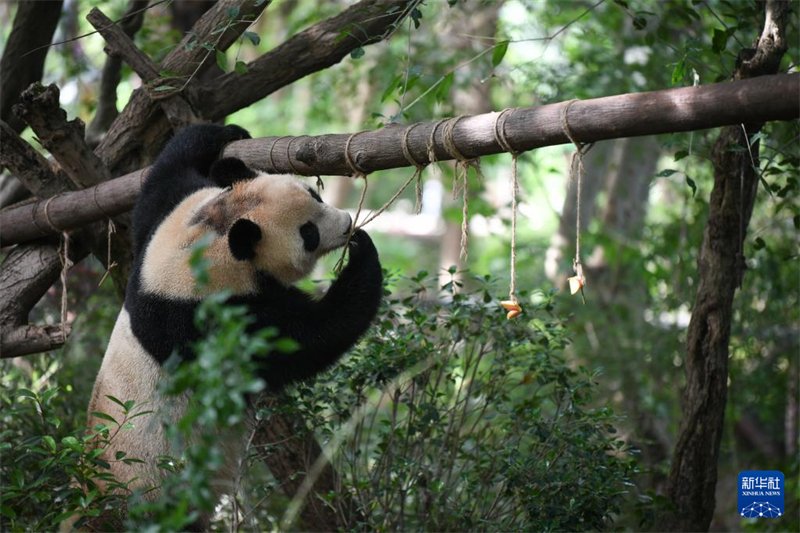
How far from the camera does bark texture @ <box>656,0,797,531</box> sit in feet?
12.7

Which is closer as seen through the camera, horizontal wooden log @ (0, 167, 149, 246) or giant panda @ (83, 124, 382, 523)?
giant panda @ (83, 124, 382, 523)

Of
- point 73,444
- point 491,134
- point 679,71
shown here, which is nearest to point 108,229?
point 73,444

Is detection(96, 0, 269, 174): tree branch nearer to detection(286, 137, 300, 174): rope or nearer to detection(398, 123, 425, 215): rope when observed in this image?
detection(286, 137, 300, 174): rope

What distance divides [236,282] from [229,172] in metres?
0.77

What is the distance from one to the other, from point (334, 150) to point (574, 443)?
1.74m

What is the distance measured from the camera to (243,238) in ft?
11.0

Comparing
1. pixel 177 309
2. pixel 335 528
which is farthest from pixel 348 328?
pixel 335 528

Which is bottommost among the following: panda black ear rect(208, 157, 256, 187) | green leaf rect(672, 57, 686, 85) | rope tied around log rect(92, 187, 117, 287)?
rope tied around log rect(92, 187, 117, 287)

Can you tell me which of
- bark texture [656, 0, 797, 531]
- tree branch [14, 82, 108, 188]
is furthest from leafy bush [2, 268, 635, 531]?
tree branch [14, 82, 108, 188]

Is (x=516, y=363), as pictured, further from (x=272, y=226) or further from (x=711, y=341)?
(x=272, y=226)

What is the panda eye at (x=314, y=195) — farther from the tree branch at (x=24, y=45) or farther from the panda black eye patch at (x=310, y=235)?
the tree branch at (x=24, y=45)

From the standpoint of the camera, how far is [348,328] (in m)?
3.54

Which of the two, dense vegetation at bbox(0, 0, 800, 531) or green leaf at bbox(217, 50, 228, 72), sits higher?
green leaf at bbox(217, 50, 228, 72)

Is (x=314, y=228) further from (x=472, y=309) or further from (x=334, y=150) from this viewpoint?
(x=472, y=309)
